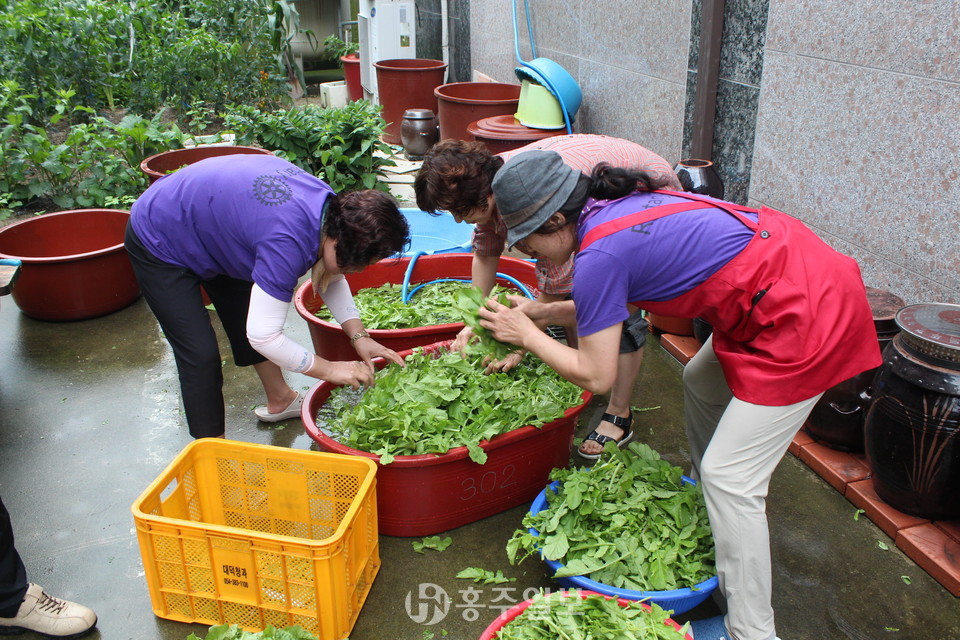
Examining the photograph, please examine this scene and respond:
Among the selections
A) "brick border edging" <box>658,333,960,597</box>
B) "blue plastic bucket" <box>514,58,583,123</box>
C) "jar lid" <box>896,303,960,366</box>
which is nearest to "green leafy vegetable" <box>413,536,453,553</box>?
"brick border edging" <box>658,333,960,597</box>

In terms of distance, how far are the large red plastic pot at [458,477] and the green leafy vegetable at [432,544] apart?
37 millimetres

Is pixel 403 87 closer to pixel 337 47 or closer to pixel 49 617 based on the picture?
pixel 337 47

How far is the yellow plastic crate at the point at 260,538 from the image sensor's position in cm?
223

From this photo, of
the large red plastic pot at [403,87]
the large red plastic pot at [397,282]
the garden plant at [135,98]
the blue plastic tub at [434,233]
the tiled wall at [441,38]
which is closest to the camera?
the large red plastic pot at [397,282]

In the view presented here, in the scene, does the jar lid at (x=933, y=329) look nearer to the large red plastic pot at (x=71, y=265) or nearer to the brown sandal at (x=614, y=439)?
the brown sandal at (x=614, y=439)

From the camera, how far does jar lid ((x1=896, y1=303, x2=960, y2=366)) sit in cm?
251

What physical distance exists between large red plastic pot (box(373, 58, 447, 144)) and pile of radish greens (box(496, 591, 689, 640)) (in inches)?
268

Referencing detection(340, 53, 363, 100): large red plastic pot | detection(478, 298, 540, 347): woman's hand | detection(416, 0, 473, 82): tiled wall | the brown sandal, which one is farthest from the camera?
detection(340, 53, 363, 100): large red plastic pot

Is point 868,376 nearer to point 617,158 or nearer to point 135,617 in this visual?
point 617,158

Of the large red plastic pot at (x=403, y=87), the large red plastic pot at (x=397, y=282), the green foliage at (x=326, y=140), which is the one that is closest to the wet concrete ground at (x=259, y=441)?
the large red plastic pot at (x=397, y=282)

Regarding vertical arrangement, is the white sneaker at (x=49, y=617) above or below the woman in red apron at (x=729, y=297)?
below

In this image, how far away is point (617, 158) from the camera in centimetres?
Answer: 281

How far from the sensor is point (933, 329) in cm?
258

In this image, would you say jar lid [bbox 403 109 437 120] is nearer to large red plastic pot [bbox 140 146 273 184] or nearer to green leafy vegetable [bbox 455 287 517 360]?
large red plastic pot [bbox 140 146 273 184]
